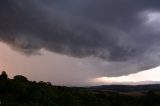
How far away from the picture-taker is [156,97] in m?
158

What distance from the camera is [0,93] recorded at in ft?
454

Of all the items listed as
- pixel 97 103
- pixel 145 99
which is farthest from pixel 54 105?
pixel 145 99

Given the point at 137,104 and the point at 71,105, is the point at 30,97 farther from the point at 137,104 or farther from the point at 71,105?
the point at 137,104

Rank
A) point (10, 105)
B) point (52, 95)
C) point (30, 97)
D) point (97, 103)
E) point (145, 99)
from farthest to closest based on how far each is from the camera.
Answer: point (145, 99) < point (97, 103) < point (52, 95) < point (30, 97) < point (10, 105)

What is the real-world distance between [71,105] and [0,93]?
117 ft

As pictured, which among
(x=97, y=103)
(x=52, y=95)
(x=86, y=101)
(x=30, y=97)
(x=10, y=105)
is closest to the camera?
(x=10, y=105)

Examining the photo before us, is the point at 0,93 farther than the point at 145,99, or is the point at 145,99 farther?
the point at 145,99

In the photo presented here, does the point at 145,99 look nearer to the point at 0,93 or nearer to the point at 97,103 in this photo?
the point at 97,103

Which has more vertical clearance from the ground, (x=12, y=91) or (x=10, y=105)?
(x=12, y=91)

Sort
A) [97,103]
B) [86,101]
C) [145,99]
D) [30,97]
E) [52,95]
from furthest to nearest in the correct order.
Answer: [145,99] < [86,101] < [97,103] < [52,95] < [30,97]

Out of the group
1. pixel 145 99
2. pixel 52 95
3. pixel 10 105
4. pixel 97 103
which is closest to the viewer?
pixel 10 105

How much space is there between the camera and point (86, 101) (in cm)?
14212

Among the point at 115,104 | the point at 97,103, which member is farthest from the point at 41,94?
the point at 115,104

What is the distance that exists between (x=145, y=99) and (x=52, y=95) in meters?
51.1
